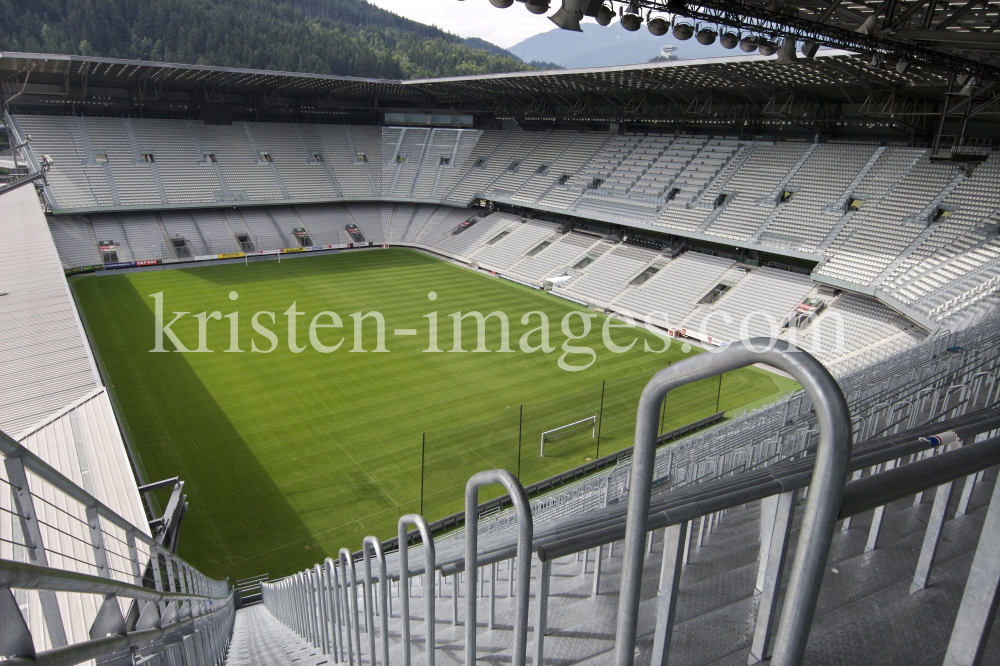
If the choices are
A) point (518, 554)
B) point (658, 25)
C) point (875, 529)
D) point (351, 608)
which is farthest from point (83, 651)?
point (658, 25)

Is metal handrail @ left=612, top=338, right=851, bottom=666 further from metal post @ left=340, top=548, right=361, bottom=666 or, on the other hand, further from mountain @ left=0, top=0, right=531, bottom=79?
mountain @ left=0, top=0, right=531, bottom=79

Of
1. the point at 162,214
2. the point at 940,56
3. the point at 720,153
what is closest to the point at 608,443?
the point at 940,56

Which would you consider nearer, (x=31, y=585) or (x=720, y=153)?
(x=31, y=585)

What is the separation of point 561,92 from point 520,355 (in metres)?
23.6

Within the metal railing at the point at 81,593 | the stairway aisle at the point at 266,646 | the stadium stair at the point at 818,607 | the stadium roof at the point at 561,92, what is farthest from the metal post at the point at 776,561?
the stadium roof at the point at 561,92

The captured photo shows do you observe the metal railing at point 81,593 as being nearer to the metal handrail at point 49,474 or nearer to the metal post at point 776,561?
the metal handrail at point 49,474

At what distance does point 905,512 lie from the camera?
12.1 feet

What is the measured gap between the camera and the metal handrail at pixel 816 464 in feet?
4.51

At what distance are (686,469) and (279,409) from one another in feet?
42.6

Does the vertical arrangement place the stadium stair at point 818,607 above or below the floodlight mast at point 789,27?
below

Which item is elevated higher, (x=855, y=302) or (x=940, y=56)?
(x=940, y=56)

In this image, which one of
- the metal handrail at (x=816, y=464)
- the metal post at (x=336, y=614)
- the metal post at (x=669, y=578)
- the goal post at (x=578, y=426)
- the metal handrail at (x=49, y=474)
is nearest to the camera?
the metal handrail at (x=816, y=464)

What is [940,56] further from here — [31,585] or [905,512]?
[31,585]

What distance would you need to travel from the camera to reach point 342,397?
793 inches
